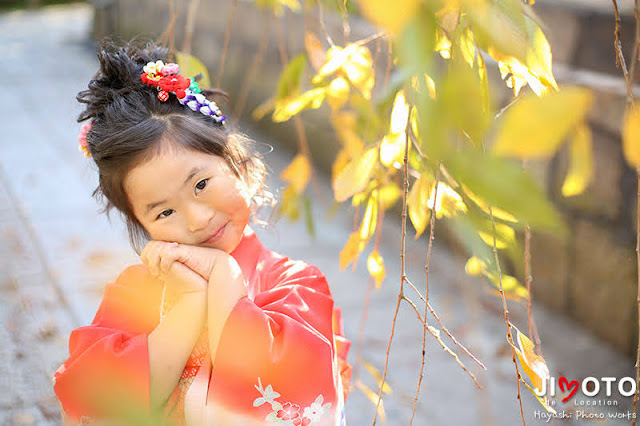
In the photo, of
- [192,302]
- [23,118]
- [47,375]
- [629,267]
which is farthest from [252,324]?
[23,118]

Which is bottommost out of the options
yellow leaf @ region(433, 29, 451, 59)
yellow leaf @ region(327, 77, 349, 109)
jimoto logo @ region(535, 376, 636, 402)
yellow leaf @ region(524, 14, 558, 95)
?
jimoto logo @ region(535, 376, 636, 402)

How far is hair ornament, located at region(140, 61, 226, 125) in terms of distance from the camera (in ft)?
4.10

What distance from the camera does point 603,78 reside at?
2.32 m

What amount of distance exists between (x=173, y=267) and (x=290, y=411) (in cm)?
30

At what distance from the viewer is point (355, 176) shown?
3.84 feet

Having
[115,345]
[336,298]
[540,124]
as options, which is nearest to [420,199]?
[115,345]

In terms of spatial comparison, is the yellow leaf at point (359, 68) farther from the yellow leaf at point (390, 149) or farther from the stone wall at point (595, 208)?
the stone wall at point (595, 208)

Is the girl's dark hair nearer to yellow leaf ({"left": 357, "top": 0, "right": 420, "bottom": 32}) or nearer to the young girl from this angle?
the young girl

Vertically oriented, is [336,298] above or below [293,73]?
below

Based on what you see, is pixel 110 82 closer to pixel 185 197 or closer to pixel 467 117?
pixel 185 197

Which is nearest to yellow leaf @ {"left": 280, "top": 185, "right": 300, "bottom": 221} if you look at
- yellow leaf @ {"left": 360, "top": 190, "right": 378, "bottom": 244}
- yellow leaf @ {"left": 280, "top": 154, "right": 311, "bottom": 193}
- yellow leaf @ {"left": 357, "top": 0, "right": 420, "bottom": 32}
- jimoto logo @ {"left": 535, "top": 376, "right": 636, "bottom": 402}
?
yellow leaf @ {"left": 280, "top": 154, "right": 311, "bottom": 193}

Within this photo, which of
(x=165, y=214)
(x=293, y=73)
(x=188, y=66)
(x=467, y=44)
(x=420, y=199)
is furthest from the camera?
(x=293, y=73)

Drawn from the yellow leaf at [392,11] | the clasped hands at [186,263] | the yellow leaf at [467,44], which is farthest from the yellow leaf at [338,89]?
the yellow leaf at [392,11]

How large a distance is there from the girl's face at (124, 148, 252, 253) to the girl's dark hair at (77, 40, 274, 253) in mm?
27
